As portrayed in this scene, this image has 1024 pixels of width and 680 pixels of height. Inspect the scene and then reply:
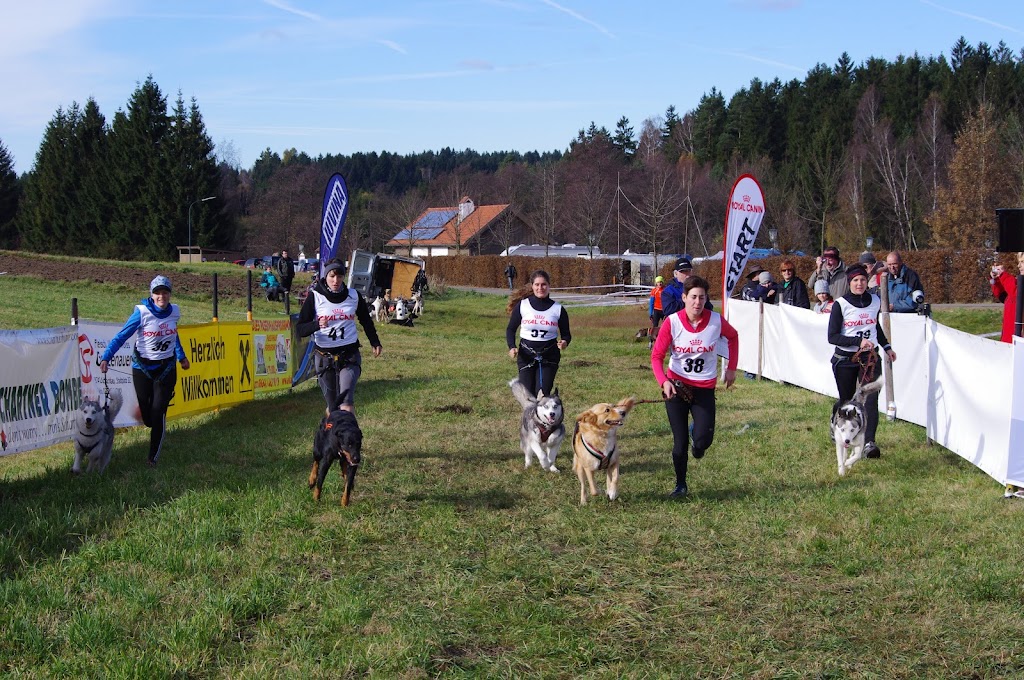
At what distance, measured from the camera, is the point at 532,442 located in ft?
27.5

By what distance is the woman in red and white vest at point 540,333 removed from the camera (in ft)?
29.1

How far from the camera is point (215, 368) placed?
12414mm

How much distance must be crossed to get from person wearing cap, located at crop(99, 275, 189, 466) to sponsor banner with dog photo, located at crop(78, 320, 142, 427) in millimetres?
815

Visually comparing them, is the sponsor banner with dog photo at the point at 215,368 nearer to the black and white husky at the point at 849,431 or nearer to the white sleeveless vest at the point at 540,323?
the white sleeveless vest at the point at 540,323

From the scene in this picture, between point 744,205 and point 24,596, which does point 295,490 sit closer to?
point 24,596

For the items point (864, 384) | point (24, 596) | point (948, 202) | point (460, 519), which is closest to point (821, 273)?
point (864, 384)

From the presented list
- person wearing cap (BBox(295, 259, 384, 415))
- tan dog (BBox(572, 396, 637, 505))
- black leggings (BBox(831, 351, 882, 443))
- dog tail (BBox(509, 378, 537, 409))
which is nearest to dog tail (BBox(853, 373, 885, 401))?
black leggings (BBox(831, 351, 882, 443))

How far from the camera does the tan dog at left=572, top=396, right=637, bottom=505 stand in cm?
691

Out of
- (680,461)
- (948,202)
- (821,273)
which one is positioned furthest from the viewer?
(948,202)

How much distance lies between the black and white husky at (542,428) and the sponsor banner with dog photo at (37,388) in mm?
4751

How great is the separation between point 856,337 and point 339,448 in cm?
505

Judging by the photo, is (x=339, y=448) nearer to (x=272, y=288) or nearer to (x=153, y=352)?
(x=153, y=352)

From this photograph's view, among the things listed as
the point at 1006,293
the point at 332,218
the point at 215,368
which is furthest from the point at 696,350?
the point at 332,218

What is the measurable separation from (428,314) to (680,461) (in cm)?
2580
